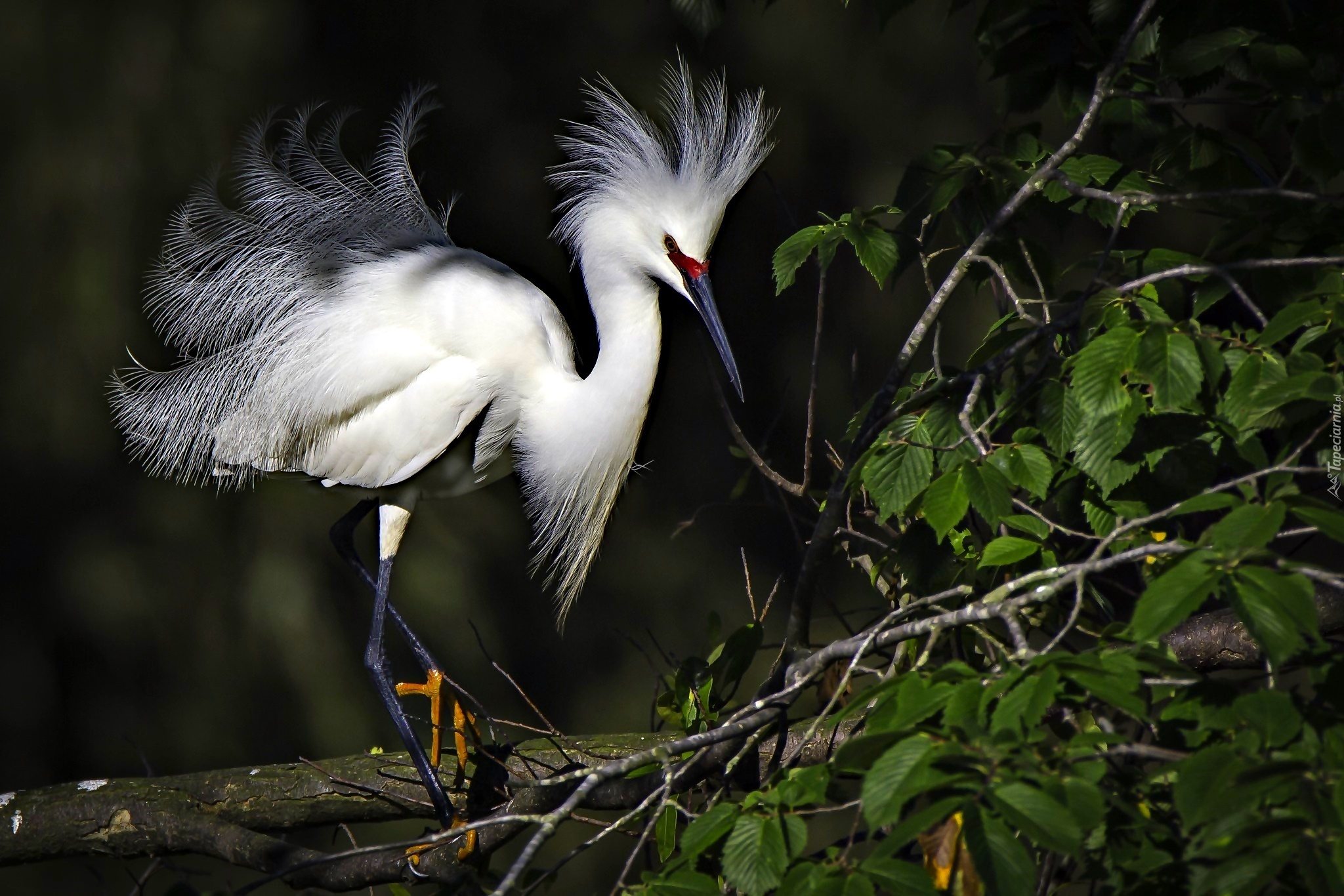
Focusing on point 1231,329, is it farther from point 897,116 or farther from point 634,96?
point 897,116

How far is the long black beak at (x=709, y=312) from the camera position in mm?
1687

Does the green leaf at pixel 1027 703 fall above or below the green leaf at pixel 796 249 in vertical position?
below

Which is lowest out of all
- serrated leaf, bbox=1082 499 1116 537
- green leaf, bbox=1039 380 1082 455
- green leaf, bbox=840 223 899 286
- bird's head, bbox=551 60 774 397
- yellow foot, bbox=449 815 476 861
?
yellow foot, bbox=449 815 476 861

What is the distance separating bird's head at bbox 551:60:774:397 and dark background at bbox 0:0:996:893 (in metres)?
0.76

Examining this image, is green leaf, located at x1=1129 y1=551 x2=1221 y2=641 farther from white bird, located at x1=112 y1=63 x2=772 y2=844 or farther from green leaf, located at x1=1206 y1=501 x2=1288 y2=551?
white bird, located at x1=112 y1=63 x2=772 y2=844

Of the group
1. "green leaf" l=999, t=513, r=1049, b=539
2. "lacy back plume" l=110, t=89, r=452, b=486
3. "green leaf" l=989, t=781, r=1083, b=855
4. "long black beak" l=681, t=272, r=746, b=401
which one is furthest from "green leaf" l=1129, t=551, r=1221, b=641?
"lacy back plume" l=110, t=89, r=452, b=486

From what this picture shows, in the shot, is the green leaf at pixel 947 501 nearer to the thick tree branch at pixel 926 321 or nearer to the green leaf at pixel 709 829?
the thick tree branch at pixel 926 321

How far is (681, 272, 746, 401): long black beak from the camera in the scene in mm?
1687

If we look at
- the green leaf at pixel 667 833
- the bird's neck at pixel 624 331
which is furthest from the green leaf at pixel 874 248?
the bird's neck at pixel 624 331

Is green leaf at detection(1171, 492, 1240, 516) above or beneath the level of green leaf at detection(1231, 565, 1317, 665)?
above

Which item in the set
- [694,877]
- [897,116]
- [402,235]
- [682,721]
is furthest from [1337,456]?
[897,116]

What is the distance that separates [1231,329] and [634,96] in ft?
5.80

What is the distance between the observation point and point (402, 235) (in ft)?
7.04

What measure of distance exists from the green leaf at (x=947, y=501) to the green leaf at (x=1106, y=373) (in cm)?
12
